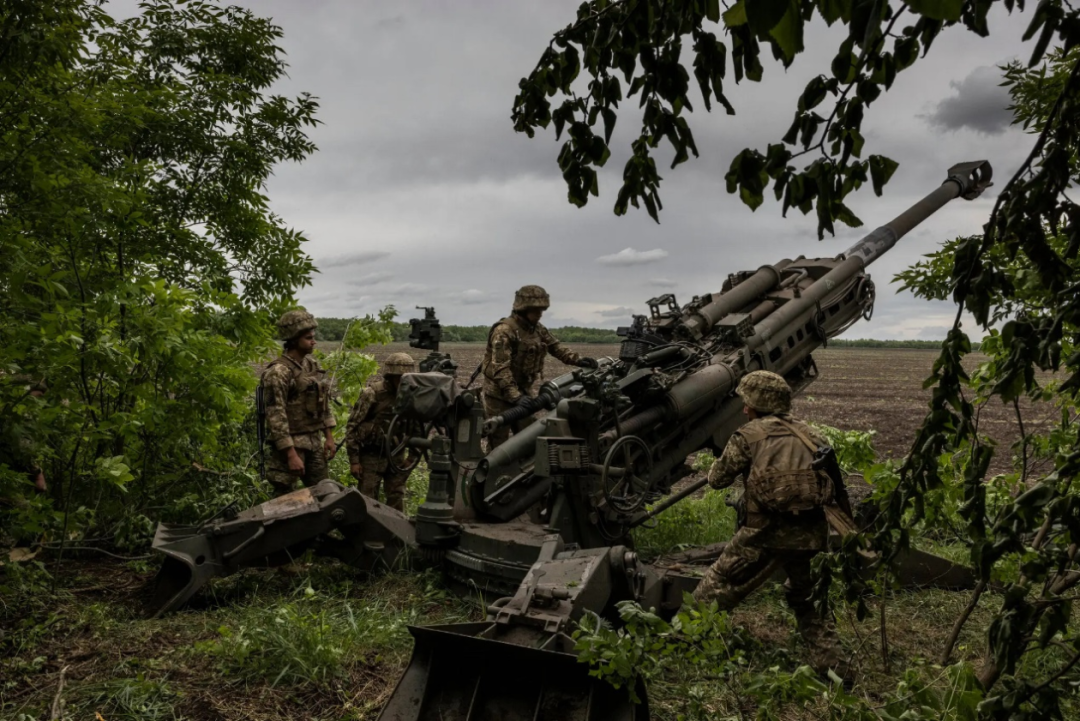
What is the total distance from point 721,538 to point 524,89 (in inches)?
243

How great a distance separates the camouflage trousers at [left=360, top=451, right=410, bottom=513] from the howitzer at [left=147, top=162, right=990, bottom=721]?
1.39m

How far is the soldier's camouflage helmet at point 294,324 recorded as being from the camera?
6.83 metres

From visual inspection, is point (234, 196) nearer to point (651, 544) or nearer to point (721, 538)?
point (651, 544)

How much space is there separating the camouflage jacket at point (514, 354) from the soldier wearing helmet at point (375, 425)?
766 millimetres

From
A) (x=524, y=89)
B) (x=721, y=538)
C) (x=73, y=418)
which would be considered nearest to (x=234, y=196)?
(x=73, y=418)

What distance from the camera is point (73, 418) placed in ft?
16.0

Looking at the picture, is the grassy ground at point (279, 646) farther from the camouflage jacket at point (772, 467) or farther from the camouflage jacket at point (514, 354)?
the camouflage jacket at point (514, 354)

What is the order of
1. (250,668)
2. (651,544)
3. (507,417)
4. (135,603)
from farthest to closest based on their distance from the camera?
(651,544) < (507,417) < (135,603) < (250,668)

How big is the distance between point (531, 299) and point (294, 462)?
2.61 metres

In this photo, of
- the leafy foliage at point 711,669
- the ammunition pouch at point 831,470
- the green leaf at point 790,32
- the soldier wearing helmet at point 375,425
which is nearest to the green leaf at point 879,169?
the green leaf at point 790,32

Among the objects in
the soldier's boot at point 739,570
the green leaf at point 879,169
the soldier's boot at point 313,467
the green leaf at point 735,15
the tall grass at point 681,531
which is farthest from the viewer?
the tall grass at point 681,531

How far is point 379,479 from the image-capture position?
7863mm

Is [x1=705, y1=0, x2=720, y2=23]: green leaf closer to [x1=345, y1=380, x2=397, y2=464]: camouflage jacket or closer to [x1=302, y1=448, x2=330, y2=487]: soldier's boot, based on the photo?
[x1=302, y1=448, x2=330, y2=487]: soldier's boot

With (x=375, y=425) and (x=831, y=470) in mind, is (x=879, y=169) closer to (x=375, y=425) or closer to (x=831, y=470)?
(x=831, y=470)
